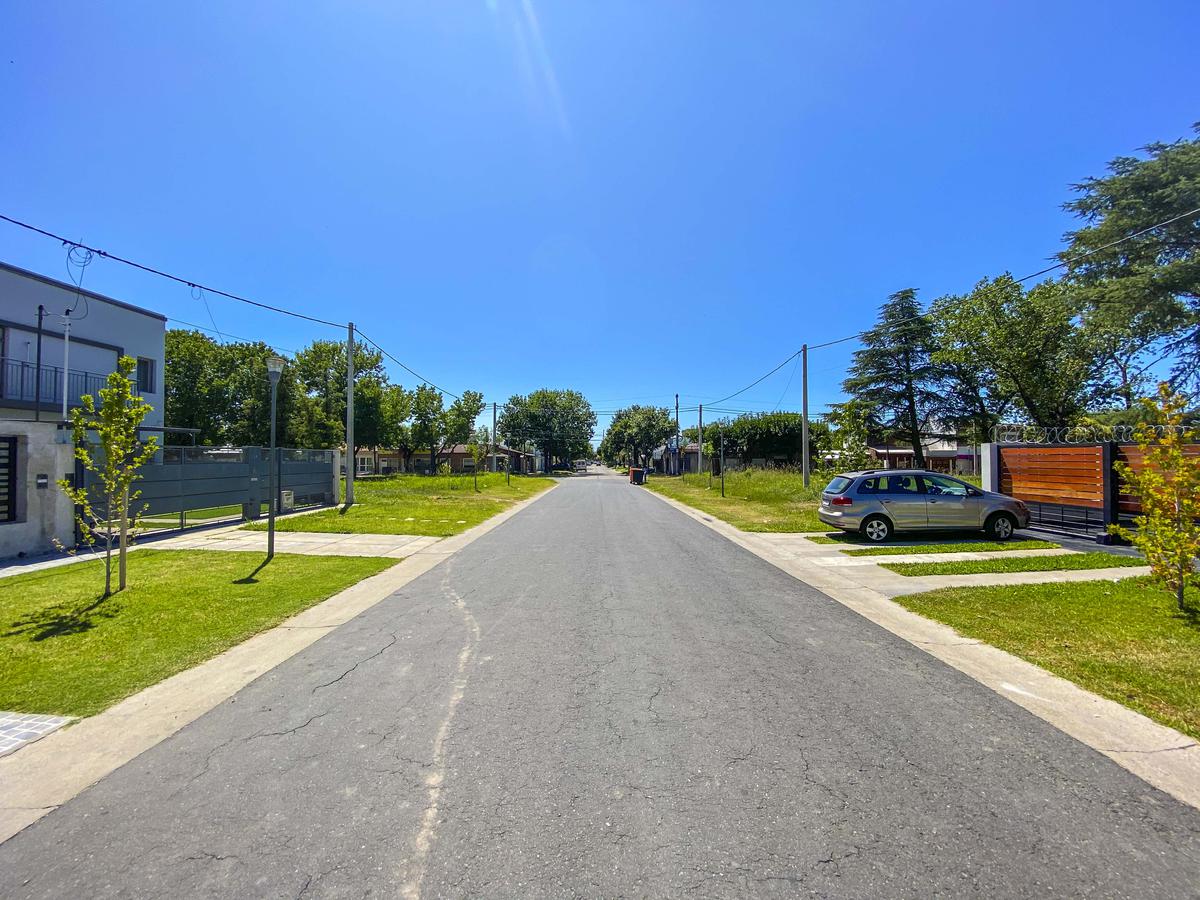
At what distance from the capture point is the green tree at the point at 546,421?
79062mm

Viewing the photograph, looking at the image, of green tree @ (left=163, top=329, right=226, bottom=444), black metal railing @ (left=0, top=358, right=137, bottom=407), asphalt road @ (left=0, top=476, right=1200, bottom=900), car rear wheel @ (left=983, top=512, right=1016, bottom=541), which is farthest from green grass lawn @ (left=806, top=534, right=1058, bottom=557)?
Result: green tree @ (left=163, top=329, right=226, bottom=444)

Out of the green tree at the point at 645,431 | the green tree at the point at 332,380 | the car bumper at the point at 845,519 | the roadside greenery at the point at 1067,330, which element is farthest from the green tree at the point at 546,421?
the car bumper at the point at 845,519

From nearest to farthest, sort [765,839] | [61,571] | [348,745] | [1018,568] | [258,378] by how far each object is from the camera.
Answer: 1. [765,839]
2. [348,745]
3. [61,571]
4. [1018,568]
5. [258,378]

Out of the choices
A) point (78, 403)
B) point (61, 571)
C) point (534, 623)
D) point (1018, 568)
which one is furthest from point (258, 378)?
point (1018, 568)

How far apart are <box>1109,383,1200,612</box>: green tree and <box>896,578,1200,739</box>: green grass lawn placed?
1.83 feet

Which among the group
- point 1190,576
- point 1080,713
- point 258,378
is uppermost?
point 258,378

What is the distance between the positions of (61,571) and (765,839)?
10.7 m

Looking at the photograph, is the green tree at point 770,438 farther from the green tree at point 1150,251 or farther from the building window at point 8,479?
the building window at point 8,479

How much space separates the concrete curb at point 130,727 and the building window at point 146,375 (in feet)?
66.1

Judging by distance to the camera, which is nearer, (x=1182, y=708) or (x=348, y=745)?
(x=348, y=745)

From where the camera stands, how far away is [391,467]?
7825 cm

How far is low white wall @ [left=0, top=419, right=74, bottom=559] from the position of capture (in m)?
9.60

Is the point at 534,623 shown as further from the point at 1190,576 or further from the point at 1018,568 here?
the point at 1018,568

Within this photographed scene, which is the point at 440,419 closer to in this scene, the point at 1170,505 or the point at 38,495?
the point at 38,495
